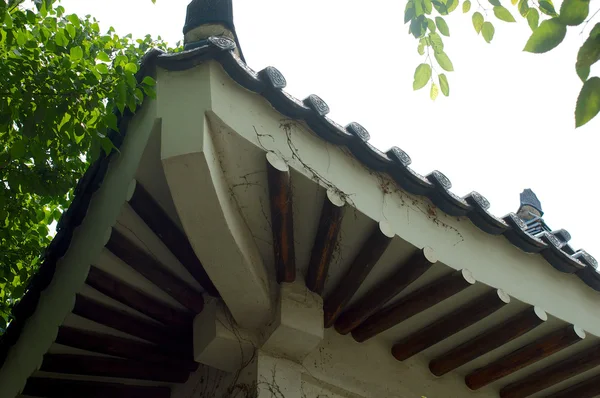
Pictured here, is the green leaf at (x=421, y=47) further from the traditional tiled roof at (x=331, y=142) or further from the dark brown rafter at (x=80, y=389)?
the dark brown rafter at (x=80, y=389)

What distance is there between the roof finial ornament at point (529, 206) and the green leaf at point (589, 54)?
516cm

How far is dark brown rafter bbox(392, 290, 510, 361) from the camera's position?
12.2 ft

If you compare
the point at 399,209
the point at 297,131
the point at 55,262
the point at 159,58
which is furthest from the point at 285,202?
the point at 55,262

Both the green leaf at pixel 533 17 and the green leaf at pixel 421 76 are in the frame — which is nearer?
the green leaf at pixel 533 17

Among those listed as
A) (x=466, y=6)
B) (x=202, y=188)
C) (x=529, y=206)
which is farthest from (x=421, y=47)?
(x=529, y=206)

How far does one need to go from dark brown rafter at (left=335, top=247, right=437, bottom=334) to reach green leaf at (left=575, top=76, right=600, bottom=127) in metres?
1.86

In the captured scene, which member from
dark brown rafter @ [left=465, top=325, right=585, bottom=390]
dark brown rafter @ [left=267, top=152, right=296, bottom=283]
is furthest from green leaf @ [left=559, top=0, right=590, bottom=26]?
dark brown rafter @ [left=465, top=325, right=585, bottom=390]

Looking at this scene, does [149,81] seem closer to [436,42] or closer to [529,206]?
[436,42]

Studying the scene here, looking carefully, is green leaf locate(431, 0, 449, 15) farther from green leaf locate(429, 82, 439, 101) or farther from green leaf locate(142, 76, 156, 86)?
green leaf locate(142, 76, 156, 86)

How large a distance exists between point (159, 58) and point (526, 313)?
99.0 inches

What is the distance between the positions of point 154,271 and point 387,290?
1291mm

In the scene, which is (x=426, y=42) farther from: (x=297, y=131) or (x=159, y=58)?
(x=159, y=58)

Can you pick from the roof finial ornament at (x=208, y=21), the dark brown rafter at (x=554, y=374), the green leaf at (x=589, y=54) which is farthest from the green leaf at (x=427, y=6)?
the dark brown rafter at (x=554, y=374)

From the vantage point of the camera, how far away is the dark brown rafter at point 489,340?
3.79 metres
